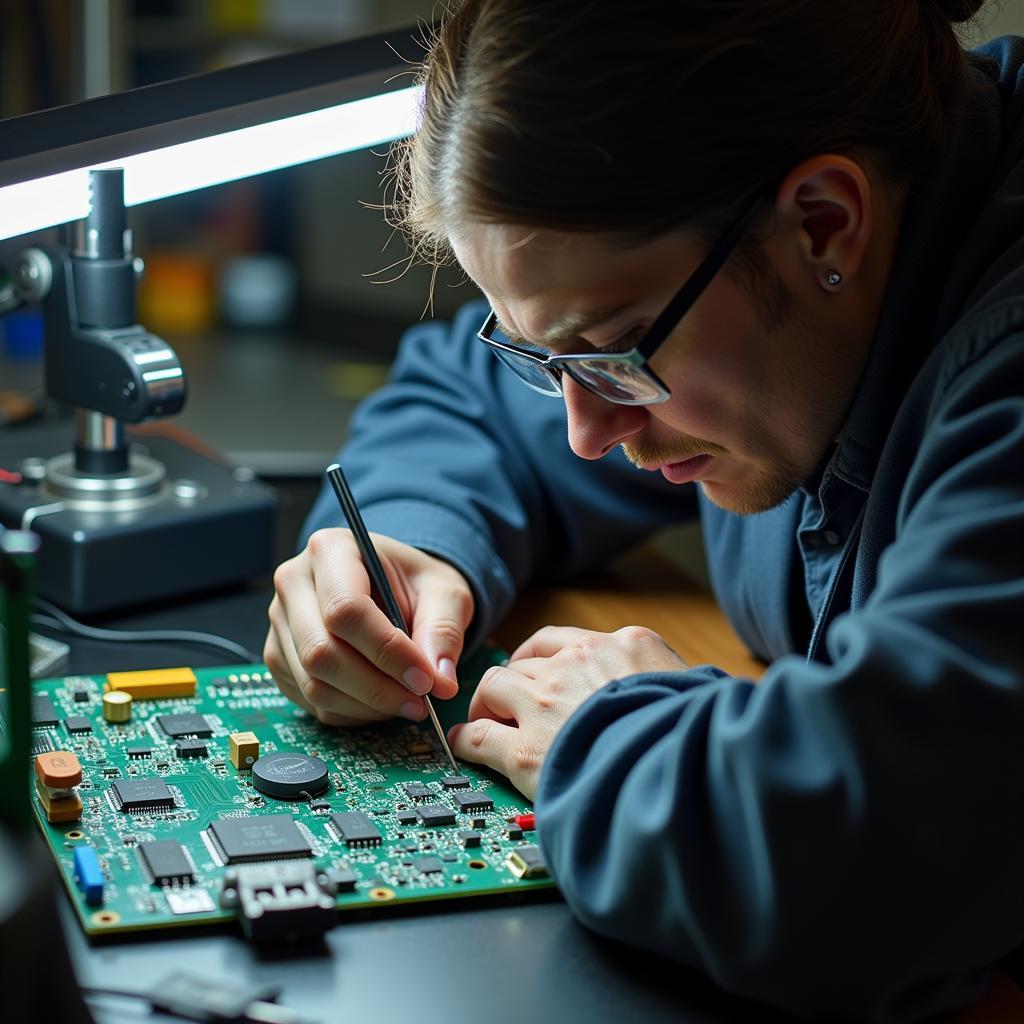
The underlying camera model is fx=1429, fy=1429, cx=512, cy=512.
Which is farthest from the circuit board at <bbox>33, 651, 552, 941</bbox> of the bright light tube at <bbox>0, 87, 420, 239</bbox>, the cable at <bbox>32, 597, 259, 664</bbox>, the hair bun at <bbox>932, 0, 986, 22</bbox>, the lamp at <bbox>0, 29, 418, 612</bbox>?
the hair bun at <bbox>932, 0, 986, 22</bbox>

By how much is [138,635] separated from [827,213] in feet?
2.46

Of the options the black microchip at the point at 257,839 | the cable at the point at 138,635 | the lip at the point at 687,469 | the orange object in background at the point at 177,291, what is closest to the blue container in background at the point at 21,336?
the orange object in background at the point at 177,291

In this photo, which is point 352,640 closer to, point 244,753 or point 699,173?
point 244,753

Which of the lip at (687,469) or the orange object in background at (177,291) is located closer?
the lip at (687,469)

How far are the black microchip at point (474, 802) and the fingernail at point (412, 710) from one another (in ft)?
0.37

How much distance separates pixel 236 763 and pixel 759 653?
1.89 ft

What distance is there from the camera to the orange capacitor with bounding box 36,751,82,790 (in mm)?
938

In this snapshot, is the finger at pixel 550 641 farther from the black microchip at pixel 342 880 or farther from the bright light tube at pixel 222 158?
the bright light tube at pixel 222 158

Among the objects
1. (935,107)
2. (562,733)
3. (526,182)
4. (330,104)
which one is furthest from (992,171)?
(330,104)

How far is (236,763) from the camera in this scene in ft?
3.38

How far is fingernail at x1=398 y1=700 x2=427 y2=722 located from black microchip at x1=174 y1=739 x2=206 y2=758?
15 centimetres

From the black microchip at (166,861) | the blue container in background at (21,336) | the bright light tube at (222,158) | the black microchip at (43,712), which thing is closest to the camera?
the black microchip at (166,861)

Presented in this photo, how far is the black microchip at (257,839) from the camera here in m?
0.89

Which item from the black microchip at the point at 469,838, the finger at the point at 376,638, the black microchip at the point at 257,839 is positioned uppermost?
the finger at the point at 376,638
